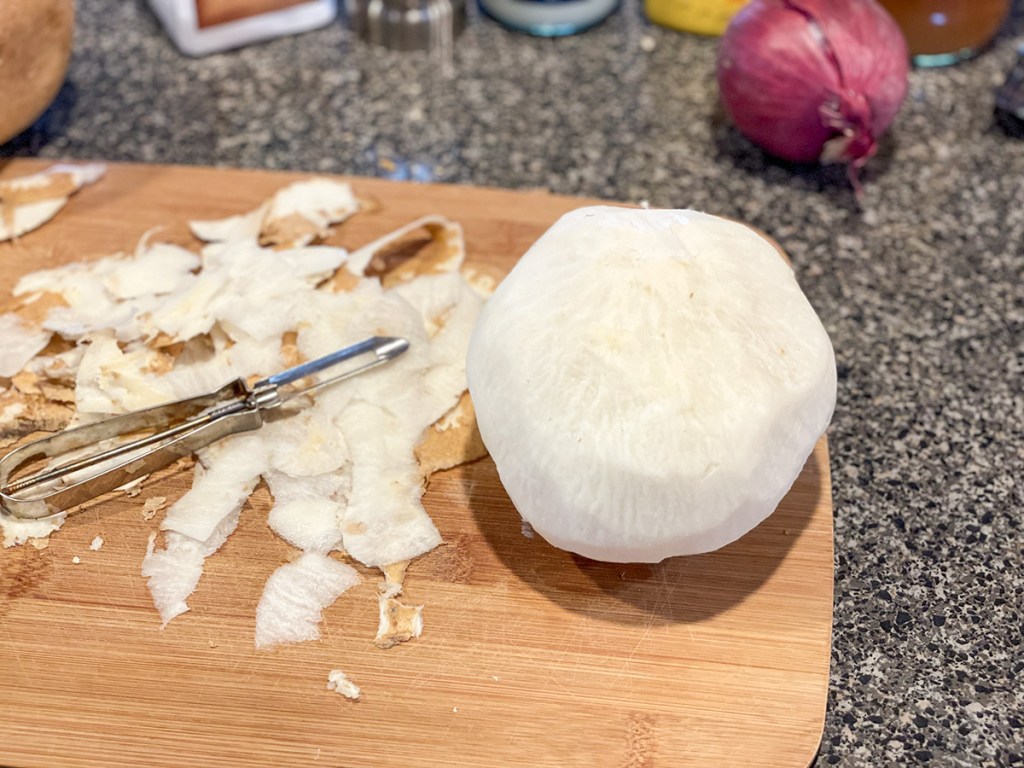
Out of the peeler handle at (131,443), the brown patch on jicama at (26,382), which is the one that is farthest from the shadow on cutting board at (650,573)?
the brown patch on jicama at (26,382)

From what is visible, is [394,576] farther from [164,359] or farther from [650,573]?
[164,359]

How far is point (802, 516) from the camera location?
858 millimetres

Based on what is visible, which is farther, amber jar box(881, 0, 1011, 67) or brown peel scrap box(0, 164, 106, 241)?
amber jar box(881, 0, 1011, 67)

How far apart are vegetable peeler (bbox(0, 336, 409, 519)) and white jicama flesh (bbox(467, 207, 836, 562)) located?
8.8 inches

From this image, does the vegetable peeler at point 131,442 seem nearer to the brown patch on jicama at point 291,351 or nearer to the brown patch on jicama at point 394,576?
the brown patch on jicama at point 291,351

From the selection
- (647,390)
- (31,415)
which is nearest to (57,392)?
(31,415)

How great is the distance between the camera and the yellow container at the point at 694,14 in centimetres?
145

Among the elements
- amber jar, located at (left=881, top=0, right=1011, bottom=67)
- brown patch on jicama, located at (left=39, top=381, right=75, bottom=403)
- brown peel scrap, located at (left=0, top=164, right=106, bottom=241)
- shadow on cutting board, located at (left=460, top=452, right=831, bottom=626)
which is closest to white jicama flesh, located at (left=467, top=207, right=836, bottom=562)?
shadow on cutting board, located at (left=460, top=452, right=831, bottom=626)

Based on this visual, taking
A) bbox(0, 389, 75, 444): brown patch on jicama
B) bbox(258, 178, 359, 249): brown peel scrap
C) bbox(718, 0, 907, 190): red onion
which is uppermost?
bbox(718, 0, 907, 190): red onion

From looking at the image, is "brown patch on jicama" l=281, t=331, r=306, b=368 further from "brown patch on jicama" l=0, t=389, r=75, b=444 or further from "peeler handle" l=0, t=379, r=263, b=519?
"brown patch on jicama" l=0, t=389, r=75, b=444

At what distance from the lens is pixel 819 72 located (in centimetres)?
110

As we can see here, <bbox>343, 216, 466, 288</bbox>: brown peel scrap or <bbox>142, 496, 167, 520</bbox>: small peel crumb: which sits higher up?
<bbox>343, 216, 466, 288</bbox>: brown peel scrap

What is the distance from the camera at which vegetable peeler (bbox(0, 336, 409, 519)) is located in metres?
0.83

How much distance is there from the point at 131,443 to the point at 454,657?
1.09ft
